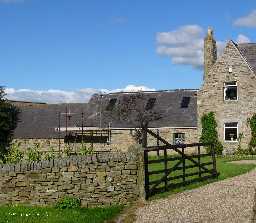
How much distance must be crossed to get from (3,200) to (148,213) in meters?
4.32

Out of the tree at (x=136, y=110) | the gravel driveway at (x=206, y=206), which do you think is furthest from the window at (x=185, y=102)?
the gravel driveway at (x=206, y=206)

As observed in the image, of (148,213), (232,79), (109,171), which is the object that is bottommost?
(148,213)

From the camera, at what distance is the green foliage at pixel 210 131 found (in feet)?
127

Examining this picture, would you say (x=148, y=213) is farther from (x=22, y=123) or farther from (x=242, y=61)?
(x=22, y=123)

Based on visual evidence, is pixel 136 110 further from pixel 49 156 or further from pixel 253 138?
pixel 49 156

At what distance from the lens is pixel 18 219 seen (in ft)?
39.3

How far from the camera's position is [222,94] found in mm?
39312

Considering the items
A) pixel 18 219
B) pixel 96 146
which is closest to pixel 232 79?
pixel 96 146

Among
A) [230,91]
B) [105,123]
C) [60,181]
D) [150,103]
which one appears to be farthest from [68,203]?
[150,103]

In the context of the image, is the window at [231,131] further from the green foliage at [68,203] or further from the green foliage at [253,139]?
the green foliage at [68,203]

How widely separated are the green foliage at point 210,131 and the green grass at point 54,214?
25.7 m

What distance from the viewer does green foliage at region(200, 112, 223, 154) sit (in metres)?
38.7

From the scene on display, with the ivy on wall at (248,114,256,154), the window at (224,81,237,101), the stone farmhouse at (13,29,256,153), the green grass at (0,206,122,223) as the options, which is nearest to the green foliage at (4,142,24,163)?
the green grass at (0,206,122,223)

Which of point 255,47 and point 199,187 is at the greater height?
point 255,47
